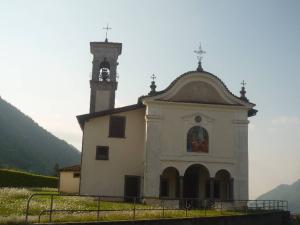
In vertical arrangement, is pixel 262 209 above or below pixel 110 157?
below

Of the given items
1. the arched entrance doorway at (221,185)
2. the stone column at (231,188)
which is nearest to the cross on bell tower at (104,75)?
the arched entrance doorway at (221,185)

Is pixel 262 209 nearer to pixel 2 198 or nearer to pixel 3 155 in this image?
pixel 2 198

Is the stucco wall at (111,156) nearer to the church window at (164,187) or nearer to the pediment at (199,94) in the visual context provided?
the church window at (164,187)

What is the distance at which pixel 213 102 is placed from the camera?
30.2 meters

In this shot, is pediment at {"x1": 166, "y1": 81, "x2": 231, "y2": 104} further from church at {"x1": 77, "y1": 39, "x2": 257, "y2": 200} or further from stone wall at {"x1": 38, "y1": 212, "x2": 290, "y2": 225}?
stone wall at {"x1": 38, "y1": 212, "x2": 290, "y2": 225}

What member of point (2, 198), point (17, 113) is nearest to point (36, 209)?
point (2, 198)

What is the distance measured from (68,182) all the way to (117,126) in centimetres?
1067

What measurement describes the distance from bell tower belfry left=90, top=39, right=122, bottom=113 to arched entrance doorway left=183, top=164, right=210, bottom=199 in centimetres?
1063

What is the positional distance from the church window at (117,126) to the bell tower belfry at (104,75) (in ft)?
23.7

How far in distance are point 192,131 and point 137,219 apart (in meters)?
13.2

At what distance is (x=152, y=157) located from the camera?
94.9ft

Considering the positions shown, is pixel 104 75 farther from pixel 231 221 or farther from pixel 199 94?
pixel 231 221

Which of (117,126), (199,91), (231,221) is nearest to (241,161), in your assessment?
(199,91)

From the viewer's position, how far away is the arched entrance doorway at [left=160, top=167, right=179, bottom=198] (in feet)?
101
